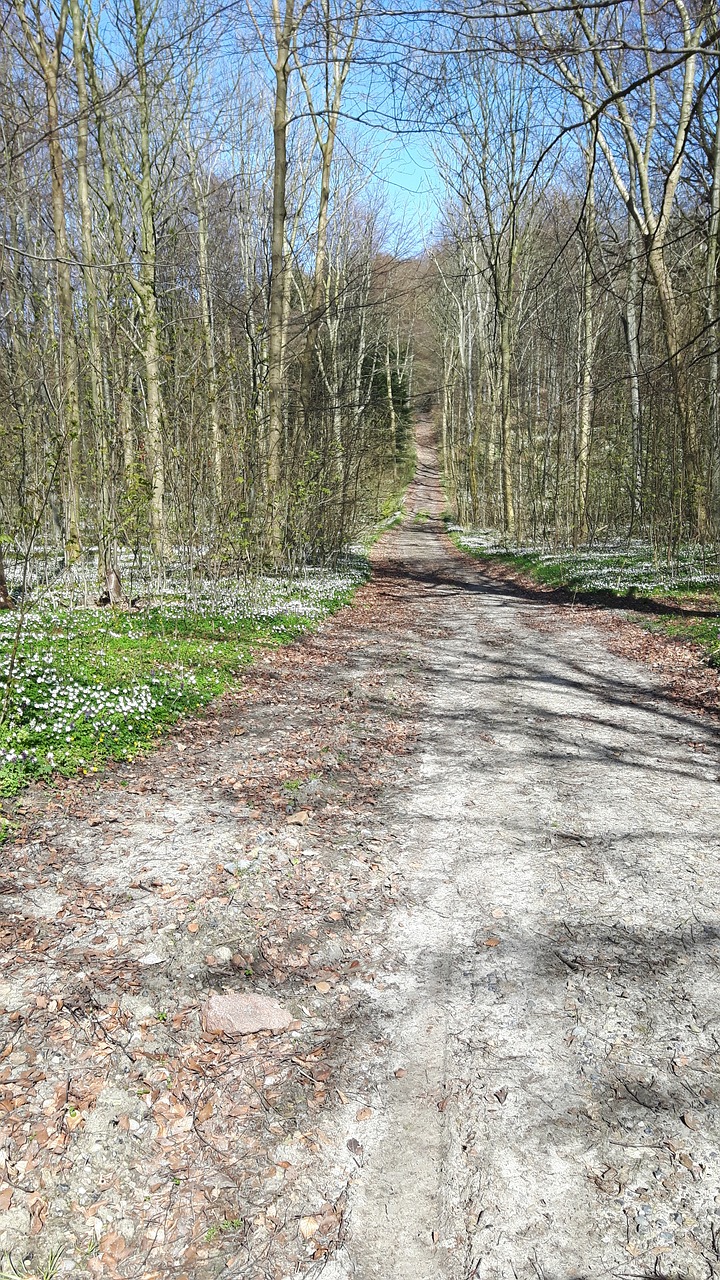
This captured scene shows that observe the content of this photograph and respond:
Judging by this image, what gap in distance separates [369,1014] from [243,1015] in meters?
0.57

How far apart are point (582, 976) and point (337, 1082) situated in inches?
50.5

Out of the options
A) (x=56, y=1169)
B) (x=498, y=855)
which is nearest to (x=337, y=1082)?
(x=56, y=1169)

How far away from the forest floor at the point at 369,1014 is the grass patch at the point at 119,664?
1.12 feet

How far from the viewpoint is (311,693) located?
8.31m

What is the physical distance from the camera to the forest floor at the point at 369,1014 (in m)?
2.38

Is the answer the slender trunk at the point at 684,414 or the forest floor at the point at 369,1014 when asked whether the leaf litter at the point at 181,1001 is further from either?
the slender trunk at the point at 684,414

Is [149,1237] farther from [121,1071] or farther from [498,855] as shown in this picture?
[498,855]

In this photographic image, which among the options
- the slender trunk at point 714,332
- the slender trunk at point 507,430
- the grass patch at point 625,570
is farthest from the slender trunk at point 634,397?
the slender trunk at point 507,430

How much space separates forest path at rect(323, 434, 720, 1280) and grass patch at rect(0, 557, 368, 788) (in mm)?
2534

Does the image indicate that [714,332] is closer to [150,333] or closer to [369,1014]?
[150,333]

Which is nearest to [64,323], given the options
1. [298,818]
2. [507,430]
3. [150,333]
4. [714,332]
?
[150,333]

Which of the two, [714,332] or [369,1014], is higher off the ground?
[714,332]

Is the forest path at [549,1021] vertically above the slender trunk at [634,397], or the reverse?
the slender trunk at [634,397]

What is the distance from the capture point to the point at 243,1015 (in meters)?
3.35
